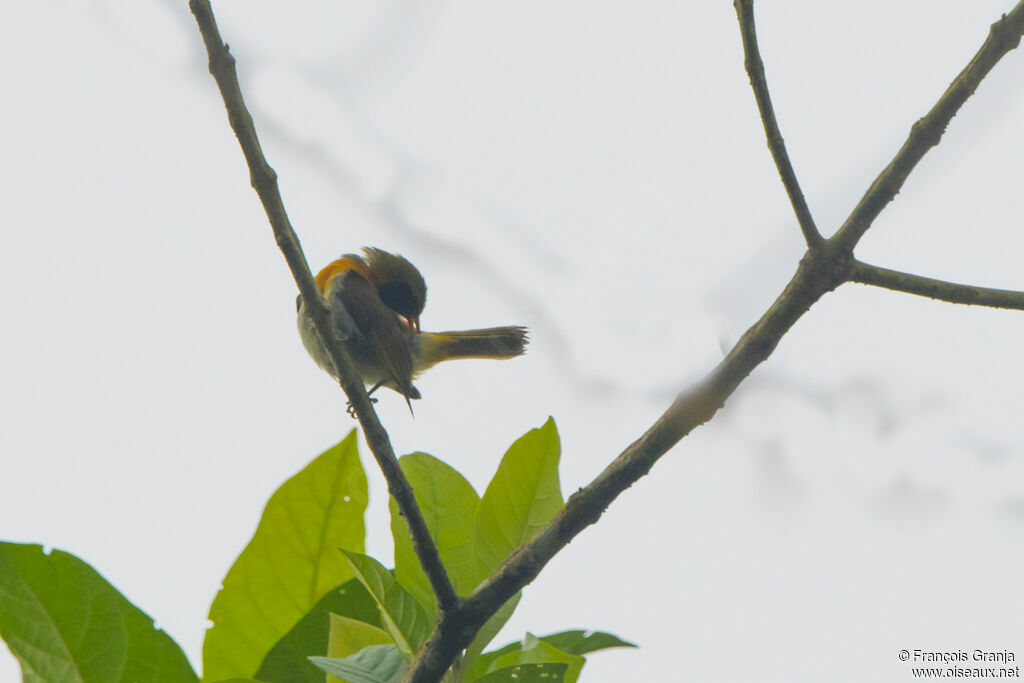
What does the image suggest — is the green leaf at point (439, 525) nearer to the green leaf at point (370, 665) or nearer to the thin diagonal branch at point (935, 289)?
the green leaf at point (370, 665)

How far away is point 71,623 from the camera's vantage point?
2.12 m

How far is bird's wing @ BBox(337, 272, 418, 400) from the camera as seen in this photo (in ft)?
15.9

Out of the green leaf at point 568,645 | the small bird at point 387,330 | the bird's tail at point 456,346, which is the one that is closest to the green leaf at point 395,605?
the green leaf at point 568,645

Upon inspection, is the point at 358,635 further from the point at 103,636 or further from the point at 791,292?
the point at 791,292

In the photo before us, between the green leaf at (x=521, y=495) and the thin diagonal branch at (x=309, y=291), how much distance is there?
28 cm

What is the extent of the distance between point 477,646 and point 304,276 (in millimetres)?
930

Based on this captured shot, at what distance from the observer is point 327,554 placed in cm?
255

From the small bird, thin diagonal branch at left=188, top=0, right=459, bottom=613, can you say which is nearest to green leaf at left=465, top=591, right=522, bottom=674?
thin diagonal branch at left=188, top=0, right=459, bottom=613

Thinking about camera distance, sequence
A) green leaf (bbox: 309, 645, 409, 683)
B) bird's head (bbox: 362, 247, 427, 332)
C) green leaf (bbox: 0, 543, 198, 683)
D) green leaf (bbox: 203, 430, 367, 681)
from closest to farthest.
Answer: green leaf (bbox: 309, 645, 409, 683) < green leaf (bbox: 0, 543, 198, 683) < green leaf (bbox: 203, 430, 367, 681) < bird's head (bbox: 362, 247, 427, 332)

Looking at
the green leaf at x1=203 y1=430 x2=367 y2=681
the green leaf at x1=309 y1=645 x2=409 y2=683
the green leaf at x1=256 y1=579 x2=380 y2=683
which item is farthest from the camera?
the green leaf at x1=203 y1=430 x2=367 y2=681

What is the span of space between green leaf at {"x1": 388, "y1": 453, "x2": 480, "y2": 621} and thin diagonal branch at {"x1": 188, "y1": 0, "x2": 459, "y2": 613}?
25cm

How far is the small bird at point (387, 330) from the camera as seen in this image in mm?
4871

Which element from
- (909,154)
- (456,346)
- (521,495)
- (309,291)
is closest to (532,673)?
(521,495)

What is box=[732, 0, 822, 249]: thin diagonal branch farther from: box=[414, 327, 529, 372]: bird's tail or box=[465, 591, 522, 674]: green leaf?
box=[414, 327, 529, 372]: bird's tail
